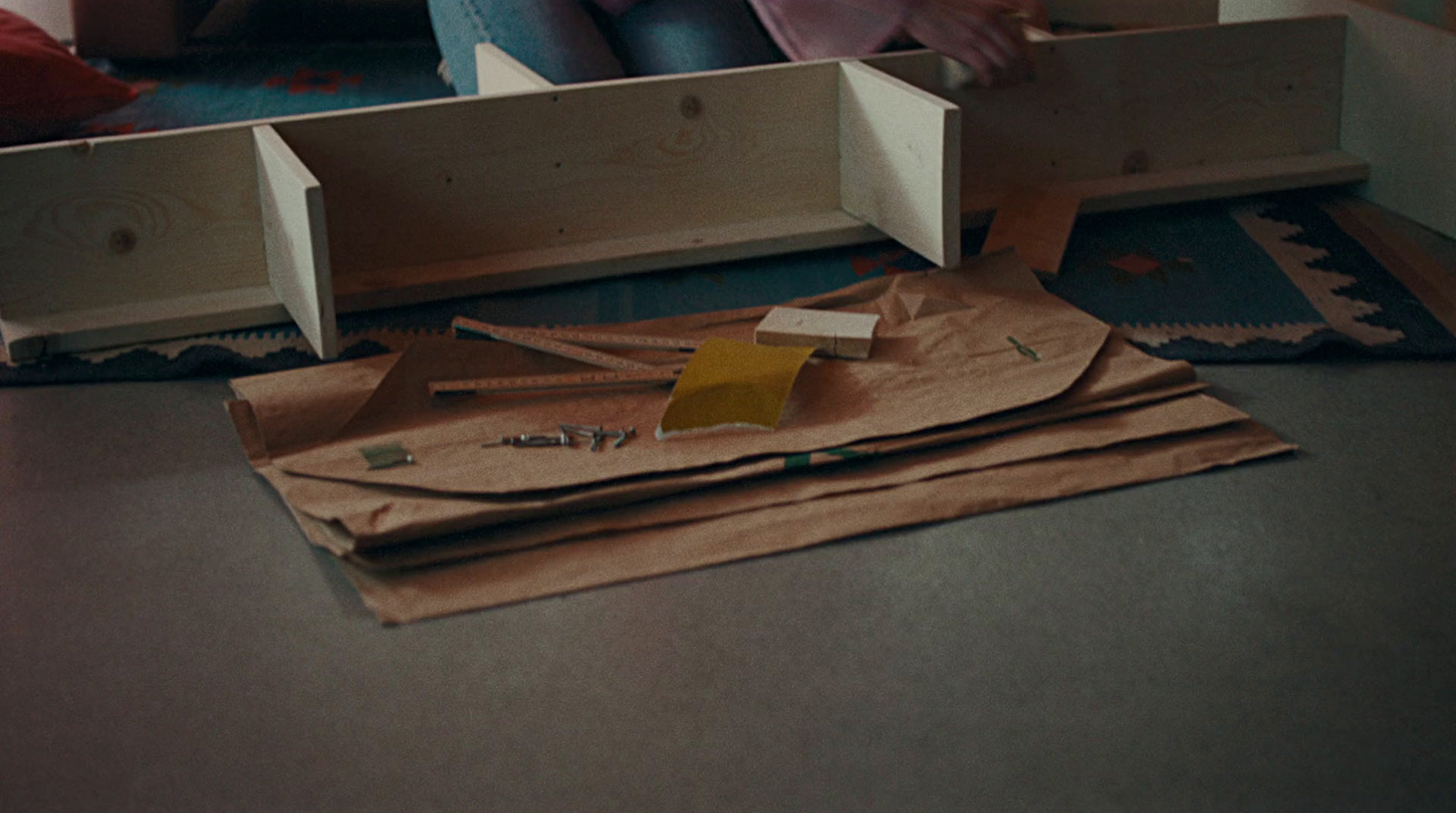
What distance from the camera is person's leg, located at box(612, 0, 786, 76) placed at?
2344 millimetres

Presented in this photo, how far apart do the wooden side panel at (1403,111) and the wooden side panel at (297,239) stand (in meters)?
1.67

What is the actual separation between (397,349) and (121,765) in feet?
2.64

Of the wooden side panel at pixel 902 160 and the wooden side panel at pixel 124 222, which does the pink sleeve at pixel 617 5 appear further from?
the wooden side panel at pixel 124 222

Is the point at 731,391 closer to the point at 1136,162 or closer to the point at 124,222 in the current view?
the point at 124,222

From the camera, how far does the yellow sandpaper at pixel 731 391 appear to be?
1526 mm

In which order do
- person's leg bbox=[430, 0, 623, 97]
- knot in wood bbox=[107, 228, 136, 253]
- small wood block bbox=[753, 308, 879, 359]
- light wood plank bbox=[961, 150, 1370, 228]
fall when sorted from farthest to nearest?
1. person's leg bbox=[430, 0, 623, 97]
2. light wood plank bbox=[961, 150, 1370, 228]
3. knot in wood bbox=[107, 228, 136, 253]
4. small wood block bbox=[753, 308, 879, 359]

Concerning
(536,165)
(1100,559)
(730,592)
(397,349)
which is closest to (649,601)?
(730,592)

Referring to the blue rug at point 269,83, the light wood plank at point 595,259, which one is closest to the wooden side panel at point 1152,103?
the light wood plank at point 595,259

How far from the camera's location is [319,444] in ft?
5.01

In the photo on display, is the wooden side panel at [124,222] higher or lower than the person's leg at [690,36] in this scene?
lower

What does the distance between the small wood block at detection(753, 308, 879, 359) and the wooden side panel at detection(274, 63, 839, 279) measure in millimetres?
377

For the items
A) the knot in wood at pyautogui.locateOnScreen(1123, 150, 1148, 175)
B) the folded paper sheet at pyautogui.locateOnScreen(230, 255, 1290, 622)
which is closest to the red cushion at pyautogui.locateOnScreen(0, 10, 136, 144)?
the folded paper sheet at pyautogui.locateOnScreen(230, 255, 1290, 622)

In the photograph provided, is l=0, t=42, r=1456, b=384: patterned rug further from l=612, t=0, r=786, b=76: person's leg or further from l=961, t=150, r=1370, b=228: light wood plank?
l=612, t=0, r=786, b=76: person's leg

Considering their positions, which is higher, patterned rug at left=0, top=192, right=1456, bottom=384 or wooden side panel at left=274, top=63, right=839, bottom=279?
wooden side panel at left=274, top=63, right=839, bottom=279
